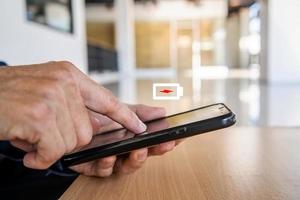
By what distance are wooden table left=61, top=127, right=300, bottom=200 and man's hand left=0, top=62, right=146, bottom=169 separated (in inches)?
2.7

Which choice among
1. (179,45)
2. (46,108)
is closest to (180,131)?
(46,108)

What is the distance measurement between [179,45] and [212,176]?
49.1ft

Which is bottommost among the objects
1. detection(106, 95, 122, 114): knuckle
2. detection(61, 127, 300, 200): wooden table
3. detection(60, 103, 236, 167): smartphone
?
detection(61, 127, 300, 200): wooden table

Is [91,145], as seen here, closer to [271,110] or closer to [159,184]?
[159,184]

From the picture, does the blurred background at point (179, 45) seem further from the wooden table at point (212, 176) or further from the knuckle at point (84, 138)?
the knuckle at point (84, 138)

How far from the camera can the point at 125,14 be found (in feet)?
39.7

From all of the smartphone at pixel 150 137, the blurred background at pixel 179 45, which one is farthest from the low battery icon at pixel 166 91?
the blurred background at pixel 179 45

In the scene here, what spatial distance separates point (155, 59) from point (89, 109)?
14674 mm

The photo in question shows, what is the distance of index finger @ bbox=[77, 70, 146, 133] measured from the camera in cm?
38

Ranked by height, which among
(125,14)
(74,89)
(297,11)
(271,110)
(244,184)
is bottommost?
(271,110)

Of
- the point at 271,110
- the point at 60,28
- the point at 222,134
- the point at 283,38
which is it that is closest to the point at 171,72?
the point at 283,38

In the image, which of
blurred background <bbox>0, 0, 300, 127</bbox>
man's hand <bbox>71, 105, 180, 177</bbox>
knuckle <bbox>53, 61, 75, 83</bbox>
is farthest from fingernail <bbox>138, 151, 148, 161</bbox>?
blurred background <bbox>0, 0, 300, 127</bbox>

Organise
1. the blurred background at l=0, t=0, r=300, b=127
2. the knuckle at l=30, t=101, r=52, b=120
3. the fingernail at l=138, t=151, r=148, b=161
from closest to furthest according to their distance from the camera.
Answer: the knuckle at l=30, t=101, r=52, b=120 → the fingernail at l=138, t=151, r=148, b=161 → the blurred background at l=0, t=0, r=300, b=127

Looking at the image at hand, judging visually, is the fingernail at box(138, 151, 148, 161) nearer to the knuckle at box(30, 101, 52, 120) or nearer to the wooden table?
the wooden table
